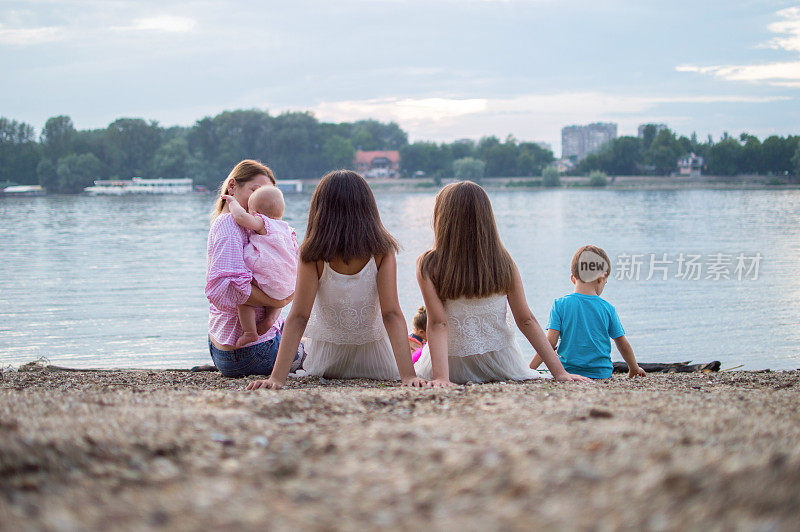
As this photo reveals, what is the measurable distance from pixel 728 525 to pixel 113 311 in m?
12.9

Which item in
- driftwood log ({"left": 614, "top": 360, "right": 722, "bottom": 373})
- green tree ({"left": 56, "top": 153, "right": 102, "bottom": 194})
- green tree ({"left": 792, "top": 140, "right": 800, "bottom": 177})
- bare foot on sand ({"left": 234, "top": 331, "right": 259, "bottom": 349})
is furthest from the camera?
green tree ({"left": 56, "top": 153, "right": 102, "bottom": 194})

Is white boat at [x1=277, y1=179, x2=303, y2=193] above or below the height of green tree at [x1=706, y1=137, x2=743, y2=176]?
below

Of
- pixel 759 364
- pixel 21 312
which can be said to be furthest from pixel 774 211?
pixel 21 312

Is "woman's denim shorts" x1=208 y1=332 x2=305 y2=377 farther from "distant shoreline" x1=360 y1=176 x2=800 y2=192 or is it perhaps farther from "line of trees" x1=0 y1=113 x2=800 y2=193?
"line of trees" x1=0 y1=113 x2=800 y2=193

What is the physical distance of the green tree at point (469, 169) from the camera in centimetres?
10981

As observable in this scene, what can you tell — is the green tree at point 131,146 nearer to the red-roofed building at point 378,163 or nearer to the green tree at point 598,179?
the red-roofed building at point 378,163

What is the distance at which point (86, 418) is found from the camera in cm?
289

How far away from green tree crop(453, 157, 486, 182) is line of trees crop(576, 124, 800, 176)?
623 inches

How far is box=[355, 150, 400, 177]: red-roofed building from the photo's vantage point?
128m

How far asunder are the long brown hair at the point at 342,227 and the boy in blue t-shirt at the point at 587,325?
166cm

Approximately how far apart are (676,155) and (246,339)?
346 feet

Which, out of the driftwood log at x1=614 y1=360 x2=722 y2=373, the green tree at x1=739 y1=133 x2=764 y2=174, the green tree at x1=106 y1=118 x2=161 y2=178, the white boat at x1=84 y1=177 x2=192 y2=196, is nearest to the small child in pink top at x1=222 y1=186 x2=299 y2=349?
the driftwood log at x1=614 y1=360 x2=722 y2=373

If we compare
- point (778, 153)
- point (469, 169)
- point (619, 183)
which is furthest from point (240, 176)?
point (469, 169)

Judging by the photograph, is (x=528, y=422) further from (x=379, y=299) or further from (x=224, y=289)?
(x=224, y=289)
